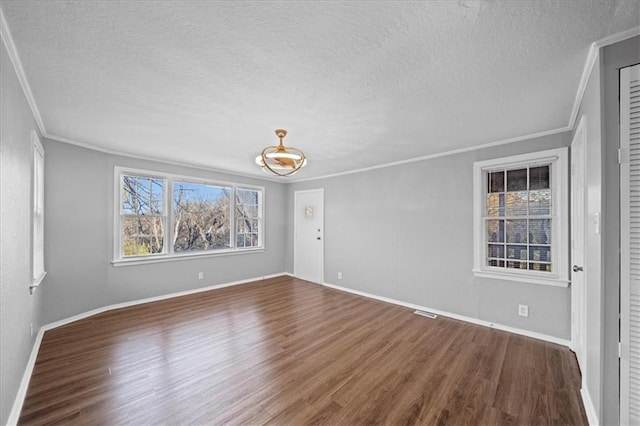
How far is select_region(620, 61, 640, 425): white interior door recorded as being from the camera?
137 cm

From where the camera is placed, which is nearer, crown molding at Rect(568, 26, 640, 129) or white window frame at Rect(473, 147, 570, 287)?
crown molding at Rect(568, 26, 640, 129)

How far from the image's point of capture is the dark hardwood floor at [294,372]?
1796 mm

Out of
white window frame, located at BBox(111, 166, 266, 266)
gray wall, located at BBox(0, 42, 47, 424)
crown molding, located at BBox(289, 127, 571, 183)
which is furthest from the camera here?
white window frame, located at BBox(111, 166, 266, 266)

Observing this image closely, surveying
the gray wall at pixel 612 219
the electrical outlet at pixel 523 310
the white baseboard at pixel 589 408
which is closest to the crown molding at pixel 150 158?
the electrical outlet at pixel 523 310

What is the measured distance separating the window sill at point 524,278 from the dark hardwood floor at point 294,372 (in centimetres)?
67

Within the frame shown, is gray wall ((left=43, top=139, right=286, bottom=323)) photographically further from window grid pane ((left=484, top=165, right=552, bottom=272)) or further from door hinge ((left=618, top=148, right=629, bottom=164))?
door hinge ((left=618, top=148, right=629, bottom=164))

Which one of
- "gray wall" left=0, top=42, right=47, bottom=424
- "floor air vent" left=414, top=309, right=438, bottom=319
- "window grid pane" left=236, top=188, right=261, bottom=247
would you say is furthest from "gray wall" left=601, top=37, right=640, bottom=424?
"window grid pane" left=236, top=188, right=261, bottom=247

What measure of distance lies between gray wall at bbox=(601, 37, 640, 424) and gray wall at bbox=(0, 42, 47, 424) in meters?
3.54

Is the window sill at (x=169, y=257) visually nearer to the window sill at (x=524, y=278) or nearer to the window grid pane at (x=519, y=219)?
the window sill at (x=524, y=278)

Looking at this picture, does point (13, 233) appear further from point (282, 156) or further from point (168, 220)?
point (168, 220)

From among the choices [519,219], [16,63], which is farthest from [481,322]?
[16,63]

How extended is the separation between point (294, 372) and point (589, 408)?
2.20 metres

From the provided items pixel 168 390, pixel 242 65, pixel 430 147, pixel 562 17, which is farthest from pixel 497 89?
pixel 168 390

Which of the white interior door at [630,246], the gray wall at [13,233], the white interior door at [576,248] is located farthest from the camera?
the white interior door at [576,248]
